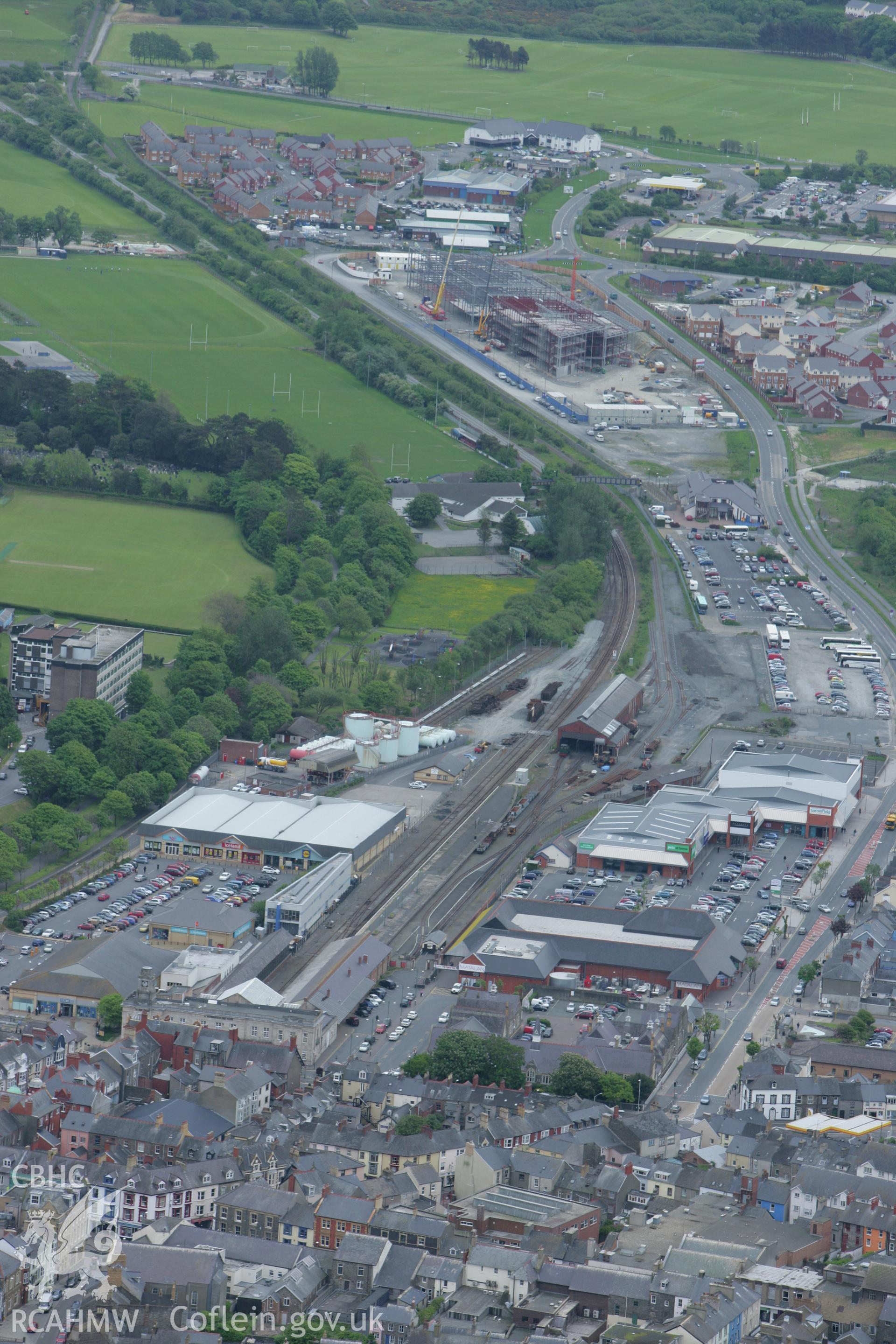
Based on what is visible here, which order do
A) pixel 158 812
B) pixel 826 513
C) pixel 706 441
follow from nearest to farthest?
pixel 158 812 < pixel 826 513 < pixel 706 441

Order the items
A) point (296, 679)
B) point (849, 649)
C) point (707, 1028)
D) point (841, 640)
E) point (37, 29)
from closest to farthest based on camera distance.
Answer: point (707, 1028) < point (296, 679) < point (849, 649) < point (841, 640) < point (37, 29)

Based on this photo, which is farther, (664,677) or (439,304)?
(439,304)

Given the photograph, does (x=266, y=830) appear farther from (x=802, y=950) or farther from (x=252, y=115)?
(x=252, y=115)

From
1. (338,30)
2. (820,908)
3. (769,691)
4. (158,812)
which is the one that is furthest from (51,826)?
(338,30)

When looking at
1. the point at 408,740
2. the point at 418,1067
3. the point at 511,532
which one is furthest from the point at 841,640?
the point at 418,1067

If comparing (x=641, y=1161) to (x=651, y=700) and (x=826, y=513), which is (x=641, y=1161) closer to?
(x=651, y=700)

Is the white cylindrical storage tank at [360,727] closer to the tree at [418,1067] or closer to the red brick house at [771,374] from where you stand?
the tree at [418,1067]

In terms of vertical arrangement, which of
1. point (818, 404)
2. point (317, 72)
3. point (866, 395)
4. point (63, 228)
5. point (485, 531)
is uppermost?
point (317, 72)

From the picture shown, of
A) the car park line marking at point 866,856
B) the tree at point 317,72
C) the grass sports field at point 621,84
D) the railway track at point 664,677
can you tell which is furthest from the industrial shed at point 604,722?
the tree at point 317,72
